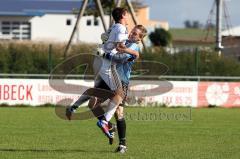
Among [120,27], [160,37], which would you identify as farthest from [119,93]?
[160,37]

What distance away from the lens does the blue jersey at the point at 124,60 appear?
13156mm

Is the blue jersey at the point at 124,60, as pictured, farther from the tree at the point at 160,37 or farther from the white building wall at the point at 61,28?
the white building wall at the point at 61,28

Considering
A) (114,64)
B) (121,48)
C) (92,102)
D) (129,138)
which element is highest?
(121,48)

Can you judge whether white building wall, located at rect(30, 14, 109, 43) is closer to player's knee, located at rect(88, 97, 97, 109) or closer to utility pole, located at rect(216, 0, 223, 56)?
utility pole, located at rect(216, 0, 223, 56)

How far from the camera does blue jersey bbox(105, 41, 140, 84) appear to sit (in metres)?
13.2

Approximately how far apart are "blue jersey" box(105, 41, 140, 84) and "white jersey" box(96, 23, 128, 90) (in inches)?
3.6

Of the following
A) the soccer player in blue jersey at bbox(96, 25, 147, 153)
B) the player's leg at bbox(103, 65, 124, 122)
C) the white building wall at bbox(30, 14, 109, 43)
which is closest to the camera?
the soccer player in blue jersey at bbox(96, 25, 147, 153)

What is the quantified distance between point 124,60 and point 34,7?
63.6m

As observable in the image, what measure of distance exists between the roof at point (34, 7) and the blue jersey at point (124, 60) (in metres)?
55.9

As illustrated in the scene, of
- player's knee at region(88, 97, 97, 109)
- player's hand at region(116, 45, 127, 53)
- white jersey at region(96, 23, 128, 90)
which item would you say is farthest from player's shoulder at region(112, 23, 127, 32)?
player's knee at region(88, 97, 97, 109)

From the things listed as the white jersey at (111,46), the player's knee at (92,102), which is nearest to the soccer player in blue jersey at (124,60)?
the white jersey at (111,46)

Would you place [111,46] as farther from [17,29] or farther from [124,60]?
[17,29]

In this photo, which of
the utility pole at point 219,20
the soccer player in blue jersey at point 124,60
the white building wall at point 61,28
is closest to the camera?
the soccer player in blue jersey at point 124,60

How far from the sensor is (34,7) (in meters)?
75.9
